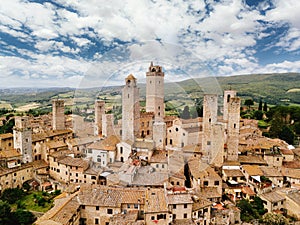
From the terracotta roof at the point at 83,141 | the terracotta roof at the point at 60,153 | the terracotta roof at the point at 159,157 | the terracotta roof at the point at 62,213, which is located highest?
the terracotta roof at the point at 83,141

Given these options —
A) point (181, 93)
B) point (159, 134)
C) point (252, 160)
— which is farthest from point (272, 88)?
point (181, 93)

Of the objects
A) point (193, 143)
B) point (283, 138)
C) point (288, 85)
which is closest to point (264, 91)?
point (288, 85)

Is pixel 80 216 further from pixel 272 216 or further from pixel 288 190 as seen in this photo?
pixel 288 190

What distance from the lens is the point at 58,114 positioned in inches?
1328

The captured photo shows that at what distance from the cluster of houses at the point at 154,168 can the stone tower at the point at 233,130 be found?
0.33 ft

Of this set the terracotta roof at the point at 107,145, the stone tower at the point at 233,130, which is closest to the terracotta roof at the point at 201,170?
the stone tower at the point at 233,130

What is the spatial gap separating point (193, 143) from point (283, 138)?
2109cm

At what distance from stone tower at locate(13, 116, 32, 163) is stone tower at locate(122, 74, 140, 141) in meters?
10.7

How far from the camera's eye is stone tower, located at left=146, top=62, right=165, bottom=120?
24.2 meters

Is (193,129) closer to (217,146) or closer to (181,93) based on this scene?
(217,146)

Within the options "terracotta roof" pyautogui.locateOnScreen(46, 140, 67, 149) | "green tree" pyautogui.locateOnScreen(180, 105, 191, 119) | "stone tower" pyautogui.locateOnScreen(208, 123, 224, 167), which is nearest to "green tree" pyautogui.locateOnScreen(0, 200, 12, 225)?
"terracotta roof" pyautogui.locateOnScreen(46, 140, 67, 149)

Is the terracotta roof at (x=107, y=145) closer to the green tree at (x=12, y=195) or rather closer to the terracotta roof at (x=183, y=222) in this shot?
the green tree at (x=12, y=195)

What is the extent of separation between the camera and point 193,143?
2378 centimetres

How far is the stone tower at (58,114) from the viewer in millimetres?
33375
